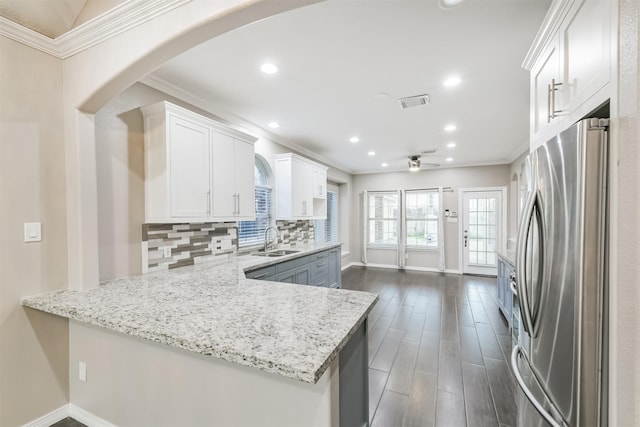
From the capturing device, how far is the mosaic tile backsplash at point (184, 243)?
2467 mm

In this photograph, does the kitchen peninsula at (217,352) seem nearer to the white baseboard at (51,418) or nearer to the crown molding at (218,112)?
the white baseboard at (51,418)

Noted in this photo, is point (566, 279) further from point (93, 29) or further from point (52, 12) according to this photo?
point (52, 12)

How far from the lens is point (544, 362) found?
1.20 meters

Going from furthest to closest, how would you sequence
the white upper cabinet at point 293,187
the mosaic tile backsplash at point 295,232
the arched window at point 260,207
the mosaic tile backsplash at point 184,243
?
the mosaic tile backsplash at point 295,232, the white upper cabinet at point 293,187, the arched window at point 260,207, the mosaic tile backsplash at point 184,243

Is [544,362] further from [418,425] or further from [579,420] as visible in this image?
[418,425]

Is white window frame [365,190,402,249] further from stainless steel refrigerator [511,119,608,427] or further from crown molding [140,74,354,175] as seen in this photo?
stainless steel refrigerator [511,119,608,427]

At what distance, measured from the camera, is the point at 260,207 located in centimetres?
405

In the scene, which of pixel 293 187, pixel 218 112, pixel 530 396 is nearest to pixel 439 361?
pixel 530 396

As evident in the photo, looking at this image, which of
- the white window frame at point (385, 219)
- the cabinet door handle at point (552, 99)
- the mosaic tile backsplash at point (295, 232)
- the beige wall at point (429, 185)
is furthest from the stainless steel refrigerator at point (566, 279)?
the white window frame at point (385, 219)

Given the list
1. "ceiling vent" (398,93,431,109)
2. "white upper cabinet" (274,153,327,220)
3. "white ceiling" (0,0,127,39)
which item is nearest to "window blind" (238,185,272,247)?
"white upper cabinet" (274,153,327,220)

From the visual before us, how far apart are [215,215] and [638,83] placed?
9.12 ft

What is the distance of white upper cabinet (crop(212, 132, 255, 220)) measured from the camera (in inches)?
109

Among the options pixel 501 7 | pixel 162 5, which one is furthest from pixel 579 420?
pixel 162 5

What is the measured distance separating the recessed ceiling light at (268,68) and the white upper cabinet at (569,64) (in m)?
1.79
